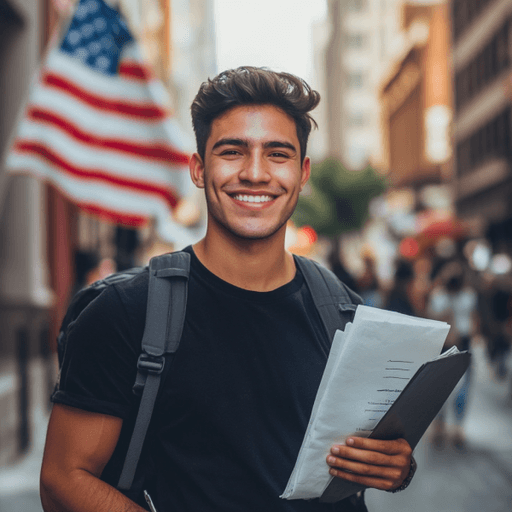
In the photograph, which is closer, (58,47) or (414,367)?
(414,367)

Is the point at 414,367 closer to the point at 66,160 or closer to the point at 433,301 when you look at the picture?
the point at 66,160

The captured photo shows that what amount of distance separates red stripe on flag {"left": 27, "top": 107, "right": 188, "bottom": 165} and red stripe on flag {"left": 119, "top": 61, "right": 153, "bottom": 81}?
2.01ft

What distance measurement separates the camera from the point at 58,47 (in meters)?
6.82

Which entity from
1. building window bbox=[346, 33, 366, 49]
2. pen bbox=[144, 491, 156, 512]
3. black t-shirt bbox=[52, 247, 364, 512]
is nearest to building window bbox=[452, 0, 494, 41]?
black t-shirt bbox=[52, 247, 364, 512]

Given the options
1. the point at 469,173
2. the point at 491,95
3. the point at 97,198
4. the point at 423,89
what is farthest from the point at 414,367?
the point at 423,89

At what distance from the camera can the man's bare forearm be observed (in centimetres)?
201

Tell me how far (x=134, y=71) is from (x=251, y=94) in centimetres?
492

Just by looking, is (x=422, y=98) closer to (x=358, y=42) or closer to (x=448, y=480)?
(x=358, y=42)

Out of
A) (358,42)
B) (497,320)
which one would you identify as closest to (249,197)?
(497,320)

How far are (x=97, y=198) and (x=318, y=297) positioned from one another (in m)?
4.59

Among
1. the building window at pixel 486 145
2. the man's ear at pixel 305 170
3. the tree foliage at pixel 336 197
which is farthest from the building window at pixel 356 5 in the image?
the man's ear at pixel 305 170

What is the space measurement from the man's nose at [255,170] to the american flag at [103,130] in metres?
4.44

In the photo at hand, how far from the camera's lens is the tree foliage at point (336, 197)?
2792 inches

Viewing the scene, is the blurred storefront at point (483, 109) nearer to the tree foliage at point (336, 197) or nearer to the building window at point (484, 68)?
the building window at point (484, 68)
